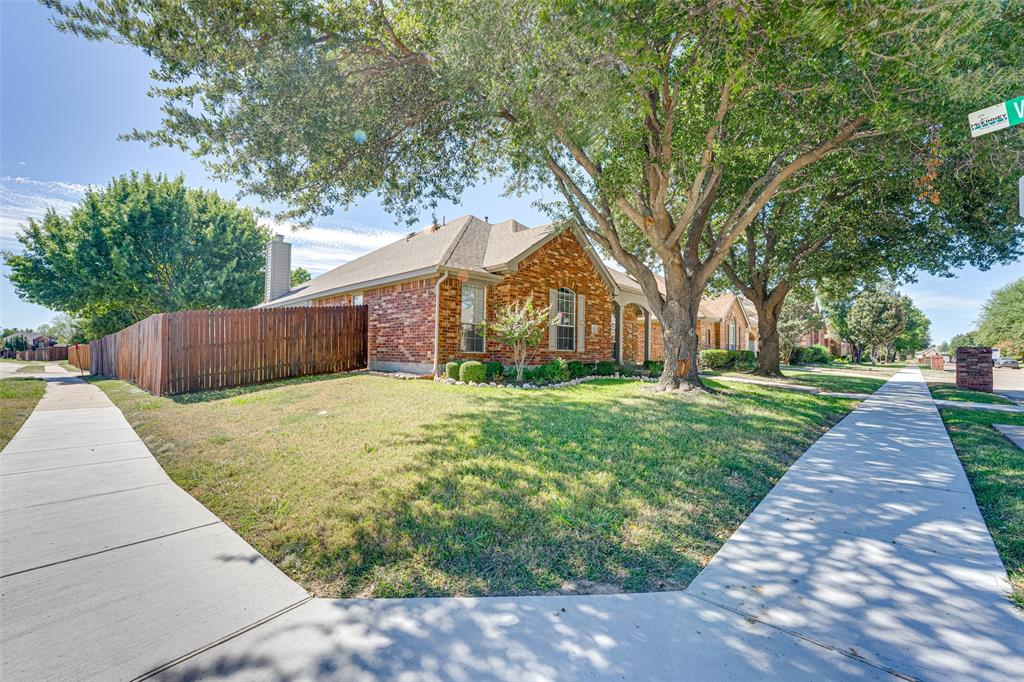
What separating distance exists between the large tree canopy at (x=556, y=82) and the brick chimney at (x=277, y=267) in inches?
587

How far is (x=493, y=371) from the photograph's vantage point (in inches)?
461

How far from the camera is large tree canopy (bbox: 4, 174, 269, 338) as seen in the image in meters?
21.3

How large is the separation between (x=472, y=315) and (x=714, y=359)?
1603 centimetres

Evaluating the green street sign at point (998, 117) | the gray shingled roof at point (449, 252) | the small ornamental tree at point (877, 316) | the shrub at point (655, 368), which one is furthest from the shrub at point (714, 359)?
the small ornamental tree at point (877, 316)

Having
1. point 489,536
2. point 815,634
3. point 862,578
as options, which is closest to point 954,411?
point 862,578

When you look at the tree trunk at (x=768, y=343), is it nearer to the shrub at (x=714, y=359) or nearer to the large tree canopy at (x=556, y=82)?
the shrub at (x=714, y=359)

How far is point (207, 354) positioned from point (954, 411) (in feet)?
58.1

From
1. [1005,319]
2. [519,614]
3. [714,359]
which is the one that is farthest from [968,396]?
[1005,319]

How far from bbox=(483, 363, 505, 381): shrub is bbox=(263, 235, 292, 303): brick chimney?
15.5 metres

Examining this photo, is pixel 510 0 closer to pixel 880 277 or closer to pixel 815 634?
pixel 815 634

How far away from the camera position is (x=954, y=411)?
9.52 m

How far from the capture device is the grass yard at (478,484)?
2.99 m

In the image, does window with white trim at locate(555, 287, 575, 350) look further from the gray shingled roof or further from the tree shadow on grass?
the tree shadow on grass

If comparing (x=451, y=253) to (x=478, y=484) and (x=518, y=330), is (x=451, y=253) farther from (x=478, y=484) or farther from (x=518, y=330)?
(x=478, y=484)
